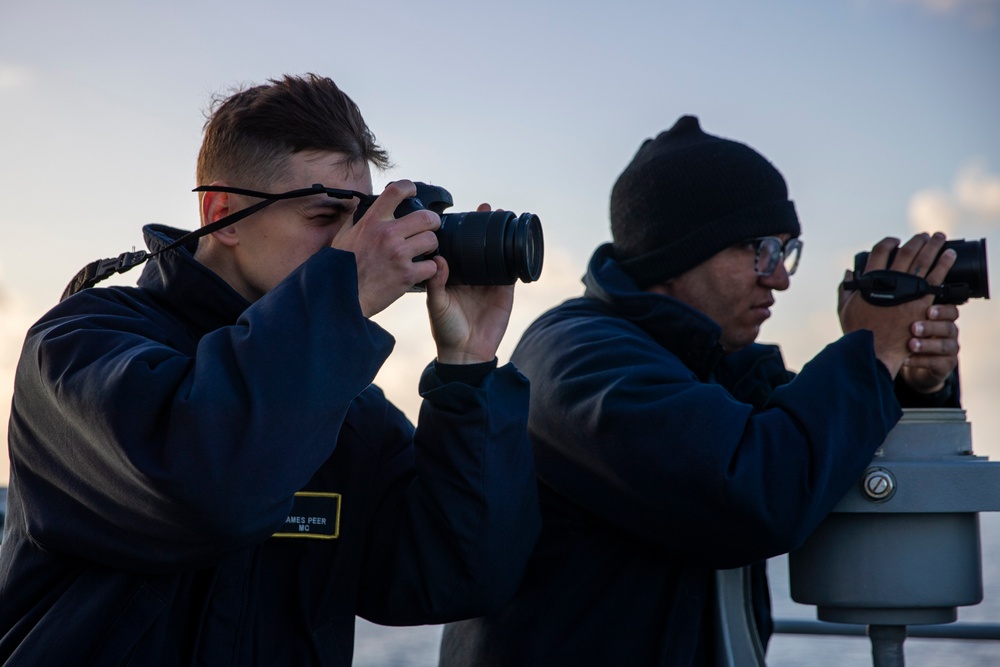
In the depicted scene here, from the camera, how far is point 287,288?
1.31m

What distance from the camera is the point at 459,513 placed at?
1538mm

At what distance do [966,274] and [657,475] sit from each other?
567 millimetres

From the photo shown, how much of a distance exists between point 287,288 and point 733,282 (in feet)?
3.25

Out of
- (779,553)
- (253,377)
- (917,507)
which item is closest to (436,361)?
(253,377)

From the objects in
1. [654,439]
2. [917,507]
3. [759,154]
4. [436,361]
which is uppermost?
[759,154]

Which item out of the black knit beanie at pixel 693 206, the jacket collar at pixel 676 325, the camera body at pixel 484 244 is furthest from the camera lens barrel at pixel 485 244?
the black knit beanie at pixel 693 206

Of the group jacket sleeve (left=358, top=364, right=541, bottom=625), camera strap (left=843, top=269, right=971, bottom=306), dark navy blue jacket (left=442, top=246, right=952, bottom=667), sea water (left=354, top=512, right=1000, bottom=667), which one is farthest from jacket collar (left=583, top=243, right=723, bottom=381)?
sea water (left=354, top=512, right=1000, bottom=667)

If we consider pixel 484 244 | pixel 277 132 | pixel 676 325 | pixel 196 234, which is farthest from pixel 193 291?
pixel 676 325

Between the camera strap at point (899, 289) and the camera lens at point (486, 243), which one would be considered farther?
the camera strap at point (899, 289)

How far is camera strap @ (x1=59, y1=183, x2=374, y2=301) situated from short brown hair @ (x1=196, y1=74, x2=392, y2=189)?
2.1 inches

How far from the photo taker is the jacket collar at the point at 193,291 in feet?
4.77

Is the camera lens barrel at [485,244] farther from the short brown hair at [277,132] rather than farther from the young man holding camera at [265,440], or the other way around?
the short brown hair at [277,132]

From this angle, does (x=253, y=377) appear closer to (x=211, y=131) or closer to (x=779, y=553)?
(x=211, y=131)

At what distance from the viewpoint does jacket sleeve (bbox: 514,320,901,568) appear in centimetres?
153
